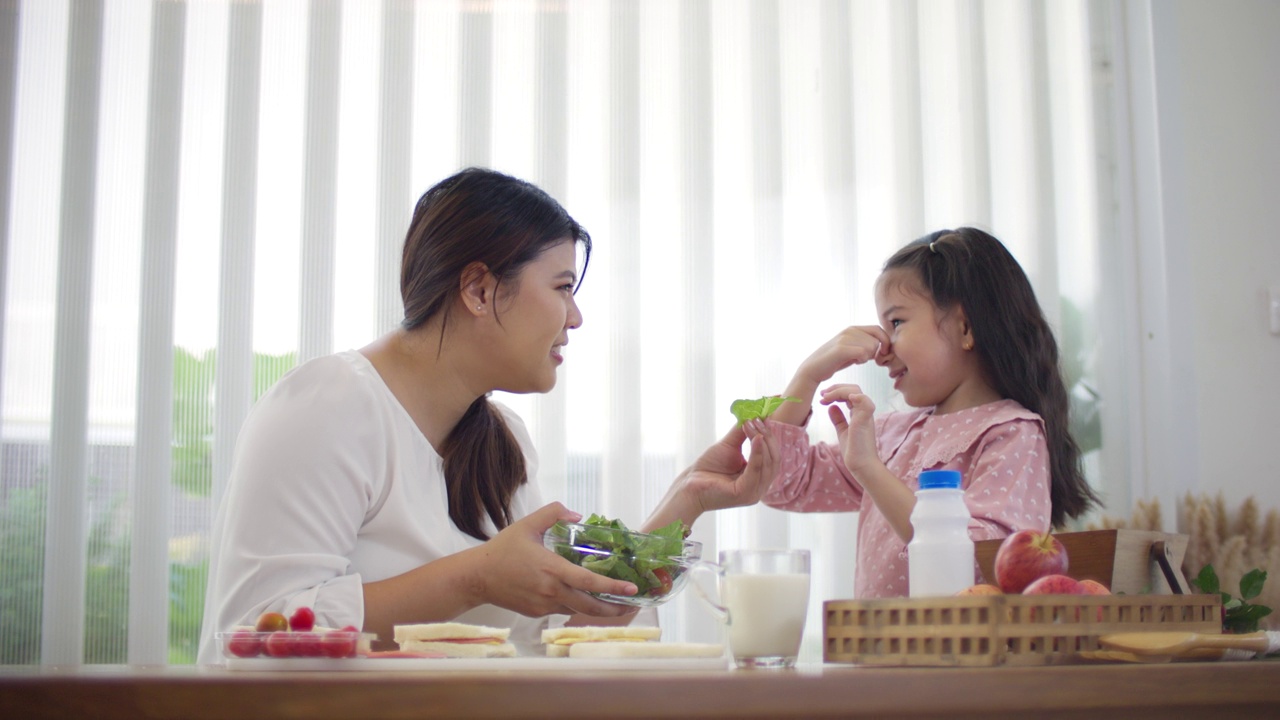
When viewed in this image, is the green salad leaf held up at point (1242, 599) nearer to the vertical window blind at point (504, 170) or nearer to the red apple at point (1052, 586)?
the red apple at point (1052, 586)

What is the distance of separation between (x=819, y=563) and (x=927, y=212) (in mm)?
879

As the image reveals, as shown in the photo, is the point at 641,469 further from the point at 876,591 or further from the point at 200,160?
the point at 200,160

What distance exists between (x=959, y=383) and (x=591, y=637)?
1061mm

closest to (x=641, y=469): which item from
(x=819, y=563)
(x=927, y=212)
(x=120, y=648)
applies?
(x=819, y=563)

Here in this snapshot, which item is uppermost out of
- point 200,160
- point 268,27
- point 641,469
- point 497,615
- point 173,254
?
point 268,27

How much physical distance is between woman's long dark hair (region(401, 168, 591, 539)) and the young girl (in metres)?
0.50

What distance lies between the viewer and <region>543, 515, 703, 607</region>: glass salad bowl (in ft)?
3.77

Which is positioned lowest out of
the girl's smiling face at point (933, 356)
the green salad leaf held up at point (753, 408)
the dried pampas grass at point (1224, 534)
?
the dried pampas grass at point (1224, 534)

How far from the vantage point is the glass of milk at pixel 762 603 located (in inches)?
36.2

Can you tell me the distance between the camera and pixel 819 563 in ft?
8.07

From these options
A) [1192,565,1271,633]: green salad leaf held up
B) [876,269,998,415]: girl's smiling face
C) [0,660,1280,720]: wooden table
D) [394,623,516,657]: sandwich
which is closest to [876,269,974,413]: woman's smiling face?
[876,269,998,415]: girl's smiling face

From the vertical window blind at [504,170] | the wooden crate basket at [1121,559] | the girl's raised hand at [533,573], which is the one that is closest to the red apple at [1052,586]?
the wooden crate basket at [1121,559]

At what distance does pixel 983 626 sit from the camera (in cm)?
79

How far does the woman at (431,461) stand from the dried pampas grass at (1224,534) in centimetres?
118
